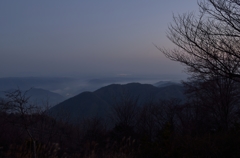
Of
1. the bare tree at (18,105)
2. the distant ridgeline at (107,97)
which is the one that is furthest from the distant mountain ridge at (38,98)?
the distant ridgeline at (107,97)

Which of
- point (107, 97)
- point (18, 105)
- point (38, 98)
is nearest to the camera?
point (18, 105)

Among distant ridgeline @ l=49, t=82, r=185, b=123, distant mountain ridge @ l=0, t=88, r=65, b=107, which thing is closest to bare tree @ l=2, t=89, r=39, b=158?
distant mountain ridge @ l=0, t=88, r=65, b=107

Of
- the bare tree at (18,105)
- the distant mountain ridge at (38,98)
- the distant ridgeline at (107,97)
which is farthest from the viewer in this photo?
the distant ridgeline at (107,97)

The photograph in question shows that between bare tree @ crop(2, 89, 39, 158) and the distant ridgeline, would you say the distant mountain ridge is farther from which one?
the distant ridgeline

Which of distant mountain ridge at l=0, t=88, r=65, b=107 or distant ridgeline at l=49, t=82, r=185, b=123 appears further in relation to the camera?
distant ridgeline at l=49, t=82, r=185, b=123

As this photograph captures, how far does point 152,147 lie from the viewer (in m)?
7.67

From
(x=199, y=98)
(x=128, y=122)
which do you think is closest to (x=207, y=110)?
(x=199, y=98)

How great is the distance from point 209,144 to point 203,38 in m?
2.54

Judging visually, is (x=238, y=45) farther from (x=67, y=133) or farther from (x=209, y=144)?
(x=67, y=133)

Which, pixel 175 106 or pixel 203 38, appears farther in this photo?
pixel 175 106

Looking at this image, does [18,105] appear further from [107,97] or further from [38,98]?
[107,97]

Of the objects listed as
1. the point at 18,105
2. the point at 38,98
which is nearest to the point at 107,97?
the point at 38,98

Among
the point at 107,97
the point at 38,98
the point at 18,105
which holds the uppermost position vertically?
the point at 18,105

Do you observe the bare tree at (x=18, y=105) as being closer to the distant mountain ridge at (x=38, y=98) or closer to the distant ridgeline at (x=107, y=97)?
the distant mountain ridge at (x=38, y=98)
